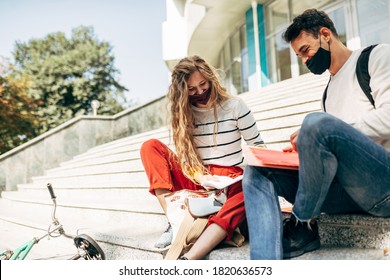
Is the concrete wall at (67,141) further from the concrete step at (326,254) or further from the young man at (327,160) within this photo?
the young man at (327,160)

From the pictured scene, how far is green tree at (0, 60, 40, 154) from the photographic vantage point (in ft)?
20.2

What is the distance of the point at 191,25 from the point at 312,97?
25.9 ft

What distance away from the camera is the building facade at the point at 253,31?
634 centimetres

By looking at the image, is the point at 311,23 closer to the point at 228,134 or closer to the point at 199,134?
the point at 228,134

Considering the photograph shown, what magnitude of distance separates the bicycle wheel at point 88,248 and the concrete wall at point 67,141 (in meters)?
4.52

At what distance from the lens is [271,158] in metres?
1.38

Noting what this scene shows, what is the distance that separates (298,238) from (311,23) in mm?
962

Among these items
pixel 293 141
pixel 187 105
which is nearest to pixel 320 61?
pixel 293 141

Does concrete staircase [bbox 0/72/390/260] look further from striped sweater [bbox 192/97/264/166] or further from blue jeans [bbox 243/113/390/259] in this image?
striped sweater [bbox 192/97/264/166]

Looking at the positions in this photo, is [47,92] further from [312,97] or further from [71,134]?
[312,97]

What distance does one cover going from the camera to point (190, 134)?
200cm

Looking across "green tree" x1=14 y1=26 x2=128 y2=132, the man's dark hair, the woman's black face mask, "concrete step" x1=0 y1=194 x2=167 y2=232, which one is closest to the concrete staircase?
"concrete step" x1=0 y1=194 x2=167 y2=232

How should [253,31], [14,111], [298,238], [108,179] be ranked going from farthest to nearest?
[253,31]
[14,111]
[108,179]
[298,238]

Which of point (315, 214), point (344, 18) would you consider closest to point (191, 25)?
point (344, 18)
